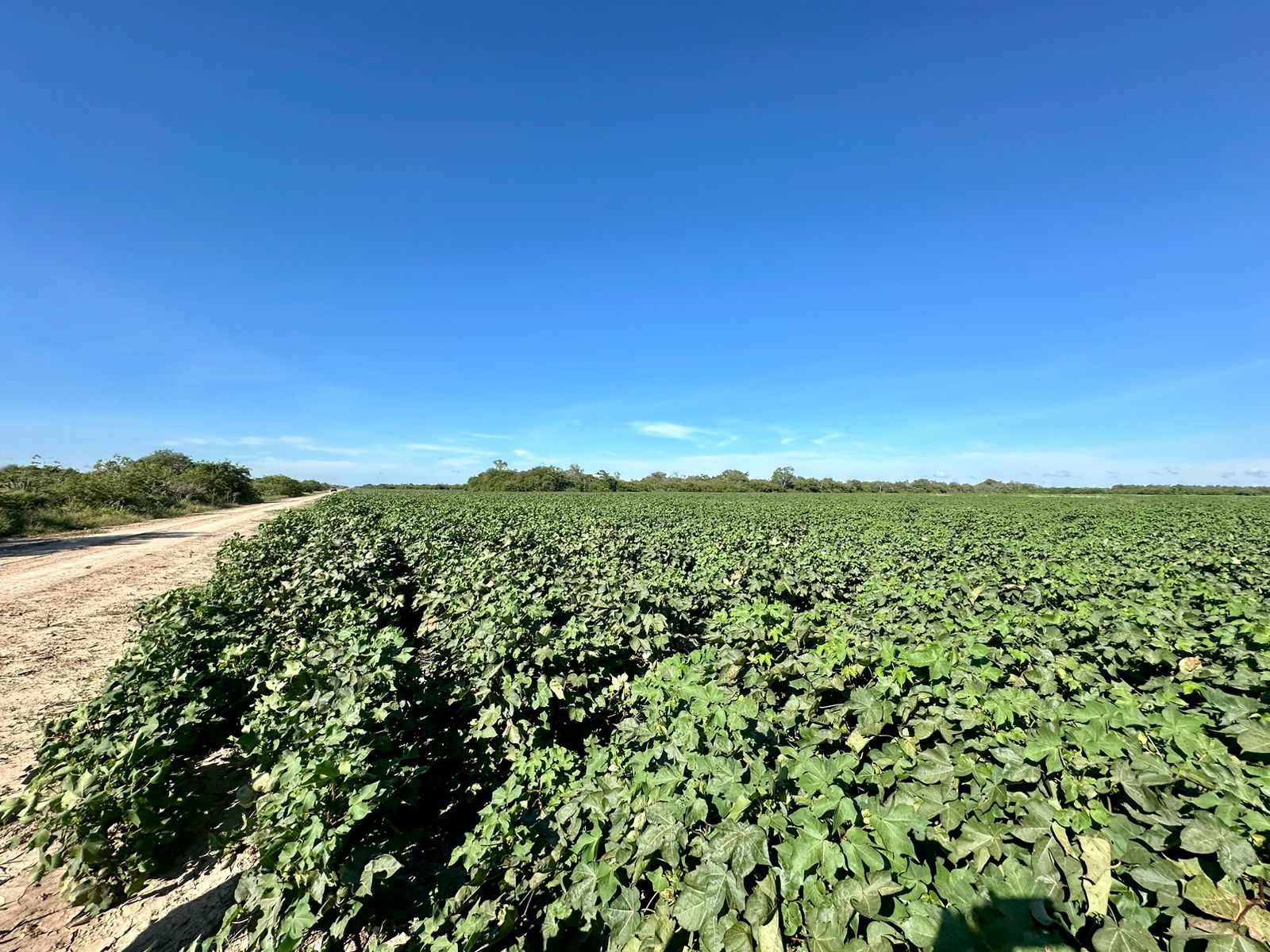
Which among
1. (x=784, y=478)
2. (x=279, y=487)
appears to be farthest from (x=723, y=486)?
(x=279, y=487)

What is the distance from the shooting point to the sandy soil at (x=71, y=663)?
342 centimetres

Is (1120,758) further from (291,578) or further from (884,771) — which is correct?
(291,578)

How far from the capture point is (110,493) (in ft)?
110

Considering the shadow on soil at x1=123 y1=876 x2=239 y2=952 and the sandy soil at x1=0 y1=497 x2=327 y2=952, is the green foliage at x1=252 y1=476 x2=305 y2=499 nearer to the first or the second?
the sandy soil at x1=0 y1=497 x2=327 y2=952

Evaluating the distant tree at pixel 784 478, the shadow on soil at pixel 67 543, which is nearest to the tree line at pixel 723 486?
the distant tree at pixel 784 478

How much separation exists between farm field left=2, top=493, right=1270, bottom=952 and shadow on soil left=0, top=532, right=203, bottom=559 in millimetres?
18396

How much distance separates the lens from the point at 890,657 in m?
3.04

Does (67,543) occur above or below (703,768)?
below

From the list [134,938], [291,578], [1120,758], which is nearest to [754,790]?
[1120,758]

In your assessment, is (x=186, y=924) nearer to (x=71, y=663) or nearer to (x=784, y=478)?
(x=71, y=663)

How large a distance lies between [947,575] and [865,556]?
2.14m

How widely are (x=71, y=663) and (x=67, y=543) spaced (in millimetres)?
18951

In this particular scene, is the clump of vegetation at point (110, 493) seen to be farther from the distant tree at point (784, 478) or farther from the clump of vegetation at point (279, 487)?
the distant tree at point (784, 478)

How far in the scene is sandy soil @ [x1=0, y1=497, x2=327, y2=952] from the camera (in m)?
3.42
